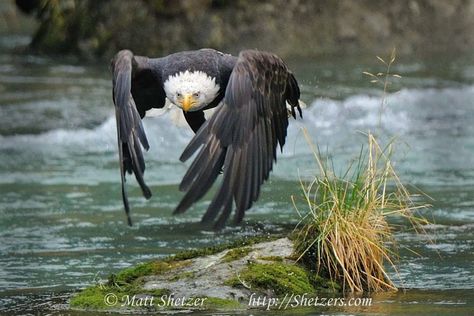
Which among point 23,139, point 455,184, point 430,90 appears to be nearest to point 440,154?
point 455,184

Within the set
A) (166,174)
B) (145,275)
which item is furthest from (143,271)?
(166,174)

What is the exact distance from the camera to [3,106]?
557 inches

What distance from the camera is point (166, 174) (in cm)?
1112

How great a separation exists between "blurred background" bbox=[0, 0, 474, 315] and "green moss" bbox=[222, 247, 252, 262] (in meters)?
0.75

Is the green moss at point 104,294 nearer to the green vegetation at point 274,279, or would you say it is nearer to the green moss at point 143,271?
the green moss at point 143,271

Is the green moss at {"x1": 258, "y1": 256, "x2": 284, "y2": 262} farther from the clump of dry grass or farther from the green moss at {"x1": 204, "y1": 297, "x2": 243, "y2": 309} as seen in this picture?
the green moss at {"x1": 204, "y1": 297, "x2": 243, "y2": 309}

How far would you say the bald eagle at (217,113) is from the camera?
5.85m

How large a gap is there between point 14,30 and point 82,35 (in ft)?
15.6

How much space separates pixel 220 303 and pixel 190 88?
167cm

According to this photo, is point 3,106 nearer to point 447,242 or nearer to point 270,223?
point 270,223

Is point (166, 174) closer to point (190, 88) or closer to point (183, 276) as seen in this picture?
point (190, 88)

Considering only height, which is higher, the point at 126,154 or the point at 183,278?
the point at 126,154

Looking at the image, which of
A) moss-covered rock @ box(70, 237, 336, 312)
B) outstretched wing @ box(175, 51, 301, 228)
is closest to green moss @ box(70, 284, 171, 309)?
moss-covered rock @ box(70, 237, 336, 312)

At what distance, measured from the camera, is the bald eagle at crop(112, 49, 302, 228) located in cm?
585
